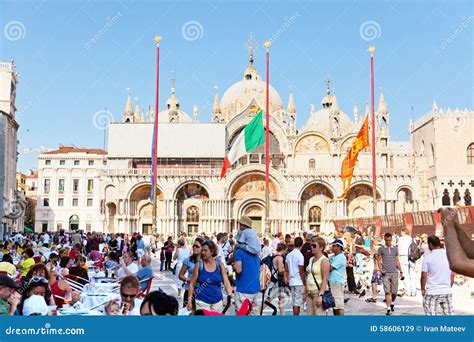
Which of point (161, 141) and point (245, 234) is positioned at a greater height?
point (161, 141)

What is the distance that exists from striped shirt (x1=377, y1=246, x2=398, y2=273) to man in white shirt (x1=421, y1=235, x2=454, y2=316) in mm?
2880

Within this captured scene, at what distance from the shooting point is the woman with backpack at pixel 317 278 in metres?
7.66

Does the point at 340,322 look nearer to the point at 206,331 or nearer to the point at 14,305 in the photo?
the point at 206,331

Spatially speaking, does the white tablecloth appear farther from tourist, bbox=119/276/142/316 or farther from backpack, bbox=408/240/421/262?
backpack, bbox=408/240/421/262

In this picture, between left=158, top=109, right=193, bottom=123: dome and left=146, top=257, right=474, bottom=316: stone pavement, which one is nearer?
left=146, top=257, right=474, bottom=316: stone pavement

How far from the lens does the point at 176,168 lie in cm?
4881

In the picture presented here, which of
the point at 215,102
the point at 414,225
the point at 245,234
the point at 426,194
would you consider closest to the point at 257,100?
the point at 215,102

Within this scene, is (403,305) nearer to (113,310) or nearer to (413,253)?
(413,253)

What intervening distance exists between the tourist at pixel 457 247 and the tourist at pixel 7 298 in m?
4.90

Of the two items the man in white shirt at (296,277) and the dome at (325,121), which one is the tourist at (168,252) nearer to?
the man in white shirt at (296,277)

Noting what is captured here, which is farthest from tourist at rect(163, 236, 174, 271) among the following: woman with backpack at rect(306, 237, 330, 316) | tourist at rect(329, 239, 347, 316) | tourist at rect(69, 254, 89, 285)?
woman with backpack at rect(306, 237, 330, 316)

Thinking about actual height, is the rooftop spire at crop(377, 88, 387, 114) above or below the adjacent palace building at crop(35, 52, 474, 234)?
above

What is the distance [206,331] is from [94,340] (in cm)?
117

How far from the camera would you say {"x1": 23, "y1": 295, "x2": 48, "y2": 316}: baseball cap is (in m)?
6.04
